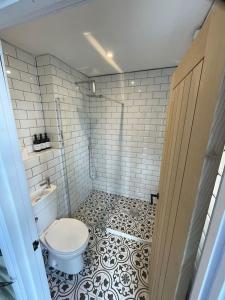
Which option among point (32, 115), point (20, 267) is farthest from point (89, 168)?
point (20, 267)

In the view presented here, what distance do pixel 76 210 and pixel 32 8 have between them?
2434 millimetres

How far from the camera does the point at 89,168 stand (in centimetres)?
270

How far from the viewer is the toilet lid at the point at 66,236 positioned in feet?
4.30

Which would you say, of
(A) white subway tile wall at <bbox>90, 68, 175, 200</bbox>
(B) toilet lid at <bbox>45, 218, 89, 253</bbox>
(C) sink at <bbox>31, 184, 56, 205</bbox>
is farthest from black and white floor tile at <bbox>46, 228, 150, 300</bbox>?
(A) white subway tile wall at <bbox>90, 68, 175, 200</bbox>

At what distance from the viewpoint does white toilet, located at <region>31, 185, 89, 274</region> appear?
129cm

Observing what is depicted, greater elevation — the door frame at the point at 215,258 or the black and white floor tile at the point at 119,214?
the door frame at the point at 215,258

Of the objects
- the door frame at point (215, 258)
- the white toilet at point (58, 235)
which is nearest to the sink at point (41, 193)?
the white toilet at point (58, 235)

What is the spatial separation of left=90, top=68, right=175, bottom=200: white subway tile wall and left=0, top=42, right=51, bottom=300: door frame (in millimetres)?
1884

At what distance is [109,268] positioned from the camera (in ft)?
4.93

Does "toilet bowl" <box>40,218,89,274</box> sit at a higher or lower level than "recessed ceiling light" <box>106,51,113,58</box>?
lower

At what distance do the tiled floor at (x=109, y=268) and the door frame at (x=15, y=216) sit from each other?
0.68 m

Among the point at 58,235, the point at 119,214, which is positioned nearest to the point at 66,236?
the point at 58,235

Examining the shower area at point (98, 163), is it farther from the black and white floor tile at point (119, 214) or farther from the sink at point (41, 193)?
the sink at point (41, 193)

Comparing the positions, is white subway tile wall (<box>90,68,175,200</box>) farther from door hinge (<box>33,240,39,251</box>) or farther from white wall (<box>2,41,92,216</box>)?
door hinge (<box>33,240,39,251</box>)
